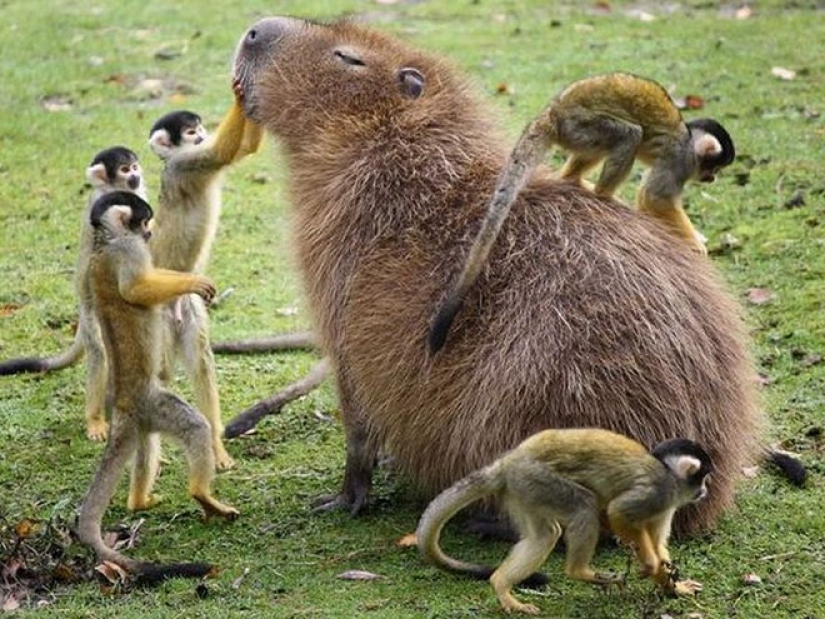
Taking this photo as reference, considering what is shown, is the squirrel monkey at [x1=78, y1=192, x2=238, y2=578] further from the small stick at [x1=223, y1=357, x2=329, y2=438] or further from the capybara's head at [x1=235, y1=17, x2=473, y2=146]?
the small stick at [x1=223, y1=357, x2=329, y2=438]

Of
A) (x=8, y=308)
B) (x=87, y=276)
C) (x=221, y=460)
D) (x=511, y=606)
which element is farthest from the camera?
(x=8, y=308)

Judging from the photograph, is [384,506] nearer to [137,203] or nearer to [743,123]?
[137,203]

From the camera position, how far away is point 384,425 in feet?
18.3

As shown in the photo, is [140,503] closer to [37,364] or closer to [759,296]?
[37,364]

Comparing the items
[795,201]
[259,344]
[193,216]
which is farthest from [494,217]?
[795,201]

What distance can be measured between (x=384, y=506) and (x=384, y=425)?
52cm

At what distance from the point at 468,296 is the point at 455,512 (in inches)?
29.4

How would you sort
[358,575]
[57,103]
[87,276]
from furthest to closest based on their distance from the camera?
[57,103] → [87,276] → [358,575]

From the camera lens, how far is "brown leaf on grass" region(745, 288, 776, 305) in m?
7.64

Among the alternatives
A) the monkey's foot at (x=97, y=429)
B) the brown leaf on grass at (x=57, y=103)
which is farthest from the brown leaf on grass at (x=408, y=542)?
the brown leaf on grass at (x=57, y=103)

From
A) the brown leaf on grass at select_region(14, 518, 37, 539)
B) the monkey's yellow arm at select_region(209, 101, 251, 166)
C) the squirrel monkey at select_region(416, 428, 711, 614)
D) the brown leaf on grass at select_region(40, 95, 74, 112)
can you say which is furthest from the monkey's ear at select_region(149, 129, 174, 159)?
the brown leaf on grass at select_region(40, 95, 74, 112)

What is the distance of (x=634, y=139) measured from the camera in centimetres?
595

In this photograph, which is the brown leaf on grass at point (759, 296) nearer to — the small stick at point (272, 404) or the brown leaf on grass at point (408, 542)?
the small stick at point (272, 404)

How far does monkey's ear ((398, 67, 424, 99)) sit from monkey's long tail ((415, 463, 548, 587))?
62.5 inches
